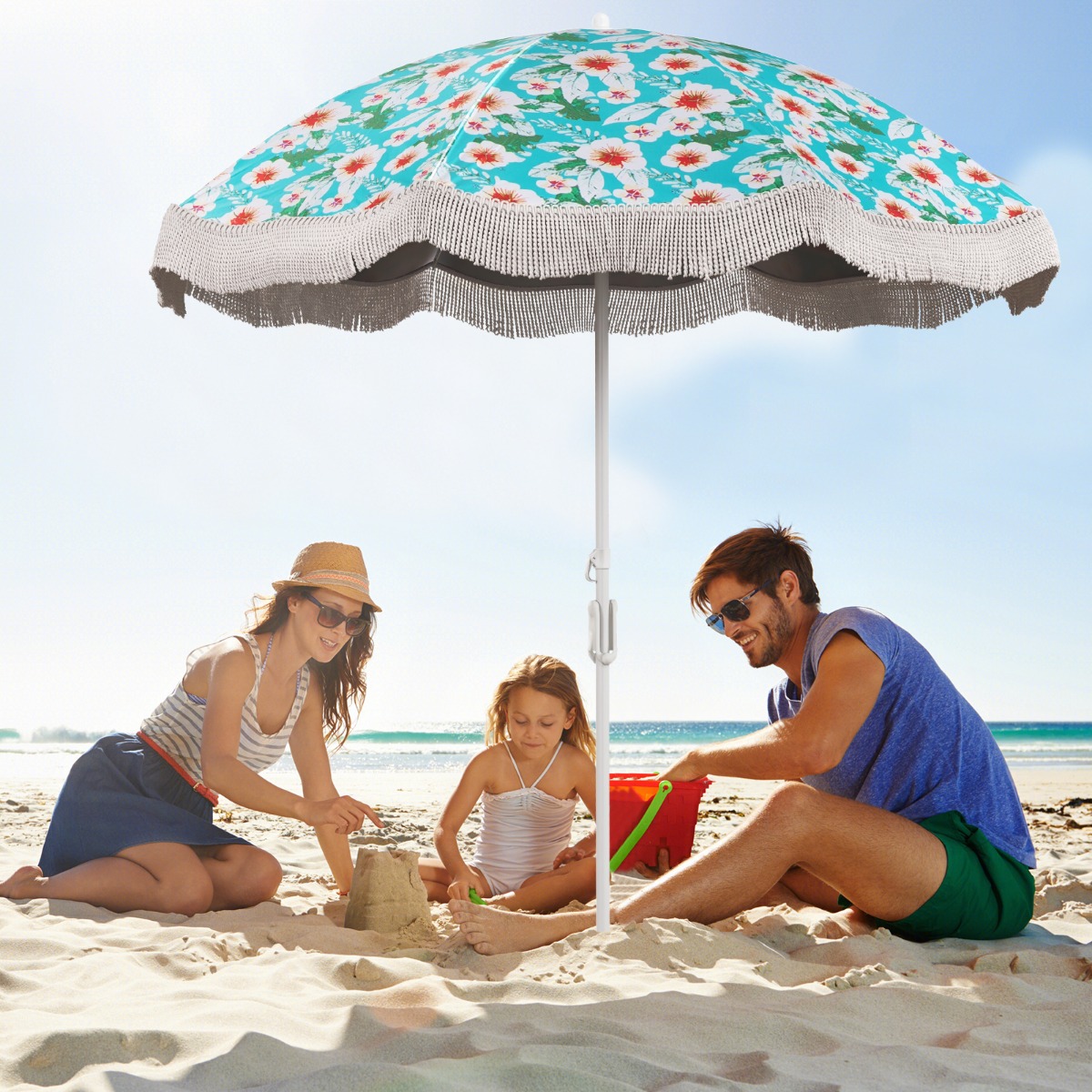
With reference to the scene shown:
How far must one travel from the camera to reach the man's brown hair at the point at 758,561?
3.07 meters

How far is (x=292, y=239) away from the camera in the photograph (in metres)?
2.33

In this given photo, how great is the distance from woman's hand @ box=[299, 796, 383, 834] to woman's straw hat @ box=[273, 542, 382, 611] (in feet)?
2.62

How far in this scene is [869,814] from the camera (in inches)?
105

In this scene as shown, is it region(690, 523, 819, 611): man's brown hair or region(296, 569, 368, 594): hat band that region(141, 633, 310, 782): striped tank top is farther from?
region(690, 523, 819, 611): man's brown hair

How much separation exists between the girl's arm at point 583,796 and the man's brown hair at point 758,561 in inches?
40.5

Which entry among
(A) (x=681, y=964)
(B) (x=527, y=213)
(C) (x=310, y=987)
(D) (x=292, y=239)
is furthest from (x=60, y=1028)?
(B) (x=527, y=213)

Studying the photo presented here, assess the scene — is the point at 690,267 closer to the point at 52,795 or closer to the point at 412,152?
the point at 412,152

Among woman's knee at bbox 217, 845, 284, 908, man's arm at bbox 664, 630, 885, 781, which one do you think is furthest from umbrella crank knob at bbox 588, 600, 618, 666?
woman's knee at bbox 217, 845, 284, 908

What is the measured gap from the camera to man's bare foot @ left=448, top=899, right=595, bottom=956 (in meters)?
2.62

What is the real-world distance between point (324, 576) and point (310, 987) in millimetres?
1498

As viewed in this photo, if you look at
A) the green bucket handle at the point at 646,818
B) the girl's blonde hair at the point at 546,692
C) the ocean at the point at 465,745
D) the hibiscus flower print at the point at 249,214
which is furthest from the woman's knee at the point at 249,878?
the ocean at the point at 465,745

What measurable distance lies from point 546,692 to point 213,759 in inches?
48.9

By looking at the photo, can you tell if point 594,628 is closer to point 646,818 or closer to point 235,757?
point 646,818

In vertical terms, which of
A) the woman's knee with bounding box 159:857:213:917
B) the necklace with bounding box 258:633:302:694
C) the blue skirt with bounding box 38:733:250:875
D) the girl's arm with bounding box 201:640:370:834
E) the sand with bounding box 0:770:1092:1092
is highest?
the necklace with bounding box 258:633:302:694
